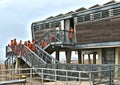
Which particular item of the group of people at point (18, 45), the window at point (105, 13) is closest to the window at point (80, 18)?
the window at point (105, 13)

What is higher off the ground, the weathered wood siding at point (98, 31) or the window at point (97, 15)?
the window at point (97, 15)

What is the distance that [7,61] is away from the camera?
1315 inches

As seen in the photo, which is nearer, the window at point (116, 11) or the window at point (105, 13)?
the window at point (116, 11)

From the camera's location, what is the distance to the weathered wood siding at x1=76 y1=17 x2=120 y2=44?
24625 millimetres

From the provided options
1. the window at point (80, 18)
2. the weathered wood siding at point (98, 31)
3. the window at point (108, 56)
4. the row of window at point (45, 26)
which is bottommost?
the window at point (108, 56)

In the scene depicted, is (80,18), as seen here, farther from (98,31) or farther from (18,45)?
(18,45)

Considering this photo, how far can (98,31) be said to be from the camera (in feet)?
86.7

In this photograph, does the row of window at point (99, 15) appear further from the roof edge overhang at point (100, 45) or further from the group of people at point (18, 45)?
the group of people at point (18, 45)

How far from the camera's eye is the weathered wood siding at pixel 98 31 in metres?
24.6

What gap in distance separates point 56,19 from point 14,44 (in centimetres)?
511

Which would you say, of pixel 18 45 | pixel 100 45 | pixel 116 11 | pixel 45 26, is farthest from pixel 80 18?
pixel 45 26

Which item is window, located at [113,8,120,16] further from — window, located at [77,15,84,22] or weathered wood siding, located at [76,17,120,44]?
window, located at [77,15,84,22]

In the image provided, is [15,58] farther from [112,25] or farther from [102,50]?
[112,25]

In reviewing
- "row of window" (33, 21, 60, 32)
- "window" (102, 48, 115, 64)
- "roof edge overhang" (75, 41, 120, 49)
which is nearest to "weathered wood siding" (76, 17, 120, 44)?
"roof edge overhang" (75, 41, 120, 49)
